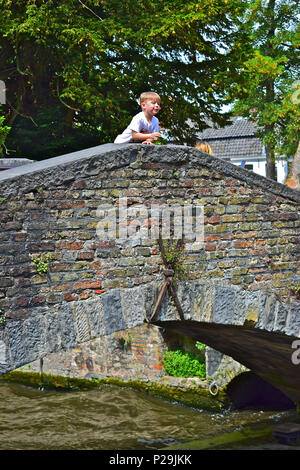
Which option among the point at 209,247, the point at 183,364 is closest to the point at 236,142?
the point at 183,364

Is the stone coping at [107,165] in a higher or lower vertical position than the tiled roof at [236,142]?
lower

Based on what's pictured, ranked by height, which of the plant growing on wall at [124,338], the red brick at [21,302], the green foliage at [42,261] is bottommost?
the plant growing on wall at [124,338]

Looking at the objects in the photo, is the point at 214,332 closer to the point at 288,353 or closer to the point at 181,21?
the point at 288,353

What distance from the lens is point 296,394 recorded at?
40.8ft

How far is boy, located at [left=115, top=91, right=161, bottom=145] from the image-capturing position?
23.1 feet

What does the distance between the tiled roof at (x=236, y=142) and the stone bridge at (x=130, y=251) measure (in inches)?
1101

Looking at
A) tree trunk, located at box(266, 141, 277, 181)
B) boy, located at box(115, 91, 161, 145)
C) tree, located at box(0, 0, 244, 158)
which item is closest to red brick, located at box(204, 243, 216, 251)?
boy, located at box(115, 91, 161, 145)

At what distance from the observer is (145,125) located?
724 centimetres

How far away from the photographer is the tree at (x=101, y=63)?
14141 mm

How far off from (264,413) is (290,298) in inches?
249

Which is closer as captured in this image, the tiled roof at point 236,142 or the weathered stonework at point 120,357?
the weathered stonework at point 120,357

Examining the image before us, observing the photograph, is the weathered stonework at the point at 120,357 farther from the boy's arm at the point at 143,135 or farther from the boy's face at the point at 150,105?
the boy's face at the point at 150,105

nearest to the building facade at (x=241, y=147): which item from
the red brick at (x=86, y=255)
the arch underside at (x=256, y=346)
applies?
the arch underside at (x=256, y=346)

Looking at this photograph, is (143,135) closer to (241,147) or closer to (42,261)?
(42,261)
